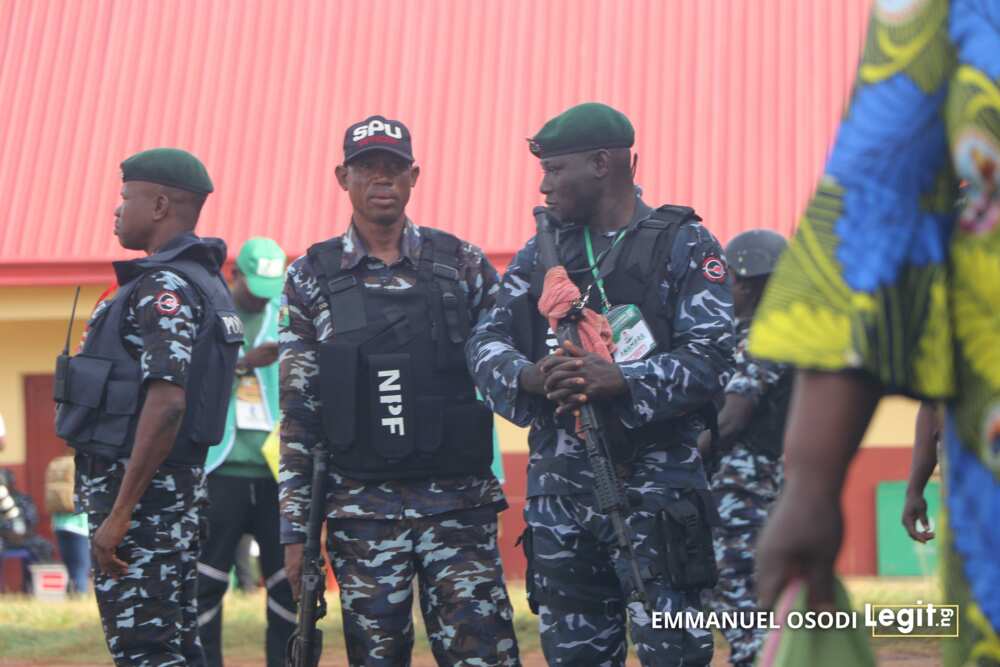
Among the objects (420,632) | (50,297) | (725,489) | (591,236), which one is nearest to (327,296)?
(591,236)

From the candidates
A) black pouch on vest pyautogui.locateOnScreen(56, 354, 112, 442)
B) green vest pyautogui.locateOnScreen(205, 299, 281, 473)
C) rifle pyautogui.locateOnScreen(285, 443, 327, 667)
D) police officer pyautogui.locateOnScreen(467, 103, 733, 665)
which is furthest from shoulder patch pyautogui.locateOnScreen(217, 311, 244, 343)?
green vest pyautogui.locateOnScreen(205, 299, 281, 473)

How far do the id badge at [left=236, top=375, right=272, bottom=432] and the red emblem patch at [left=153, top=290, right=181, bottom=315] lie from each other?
6.84 feet

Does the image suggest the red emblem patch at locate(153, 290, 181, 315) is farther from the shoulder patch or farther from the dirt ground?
the dirt ground

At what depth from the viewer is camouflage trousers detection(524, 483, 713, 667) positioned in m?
4.46

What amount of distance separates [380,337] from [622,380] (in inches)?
40.0

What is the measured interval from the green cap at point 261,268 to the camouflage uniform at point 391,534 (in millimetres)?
2447

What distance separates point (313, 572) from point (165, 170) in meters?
1.58

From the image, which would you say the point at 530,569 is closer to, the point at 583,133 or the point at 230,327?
the point at 583,133

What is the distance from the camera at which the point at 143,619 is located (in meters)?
5.13

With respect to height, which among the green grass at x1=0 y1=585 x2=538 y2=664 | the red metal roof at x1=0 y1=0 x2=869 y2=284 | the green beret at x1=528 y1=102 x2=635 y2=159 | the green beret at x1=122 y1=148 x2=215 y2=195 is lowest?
the green grass at x1=0 y1=585 x2=538 y2=664

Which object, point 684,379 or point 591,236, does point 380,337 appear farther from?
point 684,379

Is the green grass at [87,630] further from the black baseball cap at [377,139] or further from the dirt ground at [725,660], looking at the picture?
the black baseball cap at [377,139]

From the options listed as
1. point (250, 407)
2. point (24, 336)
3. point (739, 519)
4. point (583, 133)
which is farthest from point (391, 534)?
point (24, 336)

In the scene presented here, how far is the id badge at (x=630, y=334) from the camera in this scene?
15.3 feet
